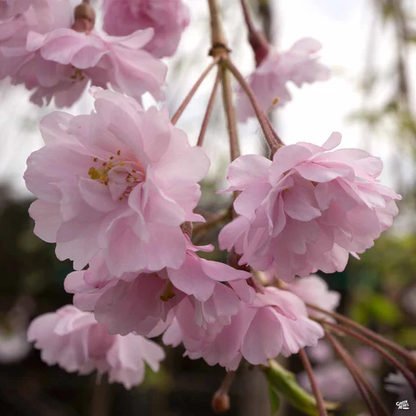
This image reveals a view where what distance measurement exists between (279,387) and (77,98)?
512mm

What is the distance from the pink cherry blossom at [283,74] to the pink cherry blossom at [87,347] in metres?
0.42

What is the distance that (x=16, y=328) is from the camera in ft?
12.1

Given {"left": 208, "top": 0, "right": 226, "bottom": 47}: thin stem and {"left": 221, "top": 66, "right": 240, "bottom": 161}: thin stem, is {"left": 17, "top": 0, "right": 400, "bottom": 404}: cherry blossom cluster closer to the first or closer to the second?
{"left": 221, "top": 66, "right": 240, "bottom": 161}: thin stem

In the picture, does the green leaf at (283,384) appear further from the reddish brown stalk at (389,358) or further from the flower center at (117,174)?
the flower center at (117,174)

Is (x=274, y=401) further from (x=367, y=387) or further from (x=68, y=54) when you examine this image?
(x=68, y=54)

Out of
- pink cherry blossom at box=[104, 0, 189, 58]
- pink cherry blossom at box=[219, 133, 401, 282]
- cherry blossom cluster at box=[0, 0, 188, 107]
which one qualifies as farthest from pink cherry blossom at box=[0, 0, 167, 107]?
pink cherry blossom at box=[219, 133, 401, 282]

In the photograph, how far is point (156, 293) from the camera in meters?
0.47

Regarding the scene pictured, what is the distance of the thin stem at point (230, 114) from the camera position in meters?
0.56

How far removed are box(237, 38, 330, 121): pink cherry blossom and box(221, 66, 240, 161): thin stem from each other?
0.38 ft

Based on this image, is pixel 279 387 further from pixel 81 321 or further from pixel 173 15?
pixel 173 15

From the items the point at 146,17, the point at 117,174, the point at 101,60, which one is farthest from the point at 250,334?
the point at 146,17

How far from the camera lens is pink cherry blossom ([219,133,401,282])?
431mm

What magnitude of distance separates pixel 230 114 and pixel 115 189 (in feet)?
0.73

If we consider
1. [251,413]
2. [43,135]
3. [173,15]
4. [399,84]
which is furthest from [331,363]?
[43,135]
